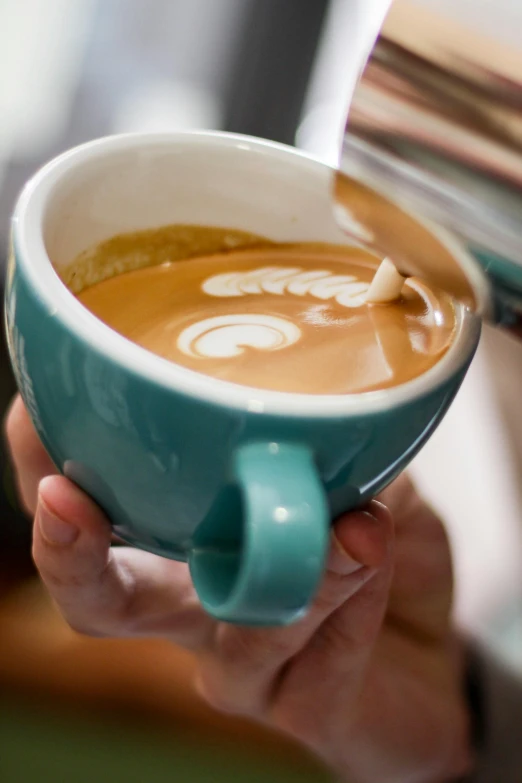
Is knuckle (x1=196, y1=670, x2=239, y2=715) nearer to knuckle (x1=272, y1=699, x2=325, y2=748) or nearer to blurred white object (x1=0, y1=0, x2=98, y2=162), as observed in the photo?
knuckle (x1=272, y1=699, x2=325, y2=748)

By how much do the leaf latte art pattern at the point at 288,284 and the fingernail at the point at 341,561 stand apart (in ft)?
0.41

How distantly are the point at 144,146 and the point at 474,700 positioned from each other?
1.61 ft

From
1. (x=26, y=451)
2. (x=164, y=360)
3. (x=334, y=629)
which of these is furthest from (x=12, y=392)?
(x=164, y=360)

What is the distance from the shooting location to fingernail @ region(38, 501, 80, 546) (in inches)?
13.9

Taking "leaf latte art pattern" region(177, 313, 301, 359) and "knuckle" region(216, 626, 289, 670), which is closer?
"leaf latte art pattern" region(177, 313, 301, 359)

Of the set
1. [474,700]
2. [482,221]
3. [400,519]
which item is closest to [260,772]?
[474,700]

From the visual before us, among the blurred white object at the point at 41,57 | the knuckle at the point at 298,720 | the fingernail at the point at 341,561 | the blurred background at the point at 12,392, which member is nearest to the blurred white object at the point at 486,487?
the blurred background at the point at 12,392

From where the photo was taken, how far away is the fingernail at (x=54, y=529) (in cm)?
35

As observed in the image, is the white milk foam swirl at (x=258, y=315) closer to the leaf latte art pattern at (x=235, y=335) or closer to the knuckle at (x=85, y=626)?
the leaf latte art pattern at (x=235, y=335)

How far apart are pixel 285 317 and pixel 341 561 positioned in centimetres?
12

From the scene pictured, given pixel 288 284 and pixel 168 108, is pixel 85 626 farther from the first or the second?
pixel 168 108

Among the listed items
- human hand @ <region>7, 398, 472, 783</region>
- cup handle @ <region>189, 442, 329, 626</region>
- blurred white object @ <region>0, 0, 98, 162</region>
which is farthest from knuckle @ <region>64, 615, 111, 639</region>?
blurred white object @ <region>0, 0, 98, 162</region>

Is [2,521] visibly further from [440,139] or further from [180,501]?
[440,139]

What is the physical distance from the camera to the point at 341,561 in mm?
372
